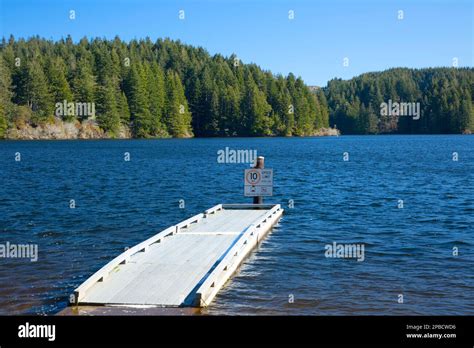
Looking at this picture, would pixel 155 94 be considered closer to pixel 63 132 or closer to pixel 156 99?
pixel 156 99

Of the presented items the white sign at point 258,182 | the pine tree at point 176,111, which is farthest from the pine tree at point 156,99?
the white sign at point 258,182

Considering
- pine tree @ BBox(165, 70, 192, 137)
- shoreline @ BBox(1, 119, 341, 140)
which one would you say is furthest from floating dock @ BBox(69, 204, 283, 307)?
pine tree @ BBox(165, 70, 192, 137)

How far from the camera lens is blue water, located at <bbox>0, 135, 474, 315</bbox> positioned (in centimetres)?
1356

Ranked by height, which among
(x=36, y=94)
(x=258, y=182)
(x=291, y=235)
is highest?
(x=36, y=94)

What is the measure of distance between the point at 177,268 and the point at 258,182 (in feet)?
42.7

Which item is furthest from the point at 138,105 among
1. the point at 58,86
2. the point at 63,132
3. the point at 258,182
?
the point at 258,182

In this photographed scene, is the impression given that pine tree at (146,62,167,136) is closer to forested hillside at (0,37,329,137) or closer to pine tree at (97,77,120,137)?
forested hillside at (0,37,329,137)

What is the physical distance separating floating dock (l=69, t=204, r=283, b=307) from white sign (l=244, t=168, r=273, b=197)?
193 inches

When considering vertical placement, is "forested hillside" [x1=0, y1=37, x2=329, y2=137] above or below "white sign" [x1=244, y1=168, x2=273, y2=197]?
above

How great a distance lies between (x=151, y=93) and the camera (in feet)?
480

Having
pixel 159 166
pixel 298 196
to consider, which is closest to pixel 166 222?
pixel 298 196

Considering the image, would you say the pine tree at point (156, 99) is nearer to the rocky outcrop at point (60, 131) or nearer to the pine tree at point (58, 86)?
the rocky outcrop at point (60, 131)

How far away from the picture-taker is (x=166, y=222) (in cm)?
2553

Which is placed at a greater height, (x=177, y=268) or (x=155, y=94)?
(x=155, y=94)
